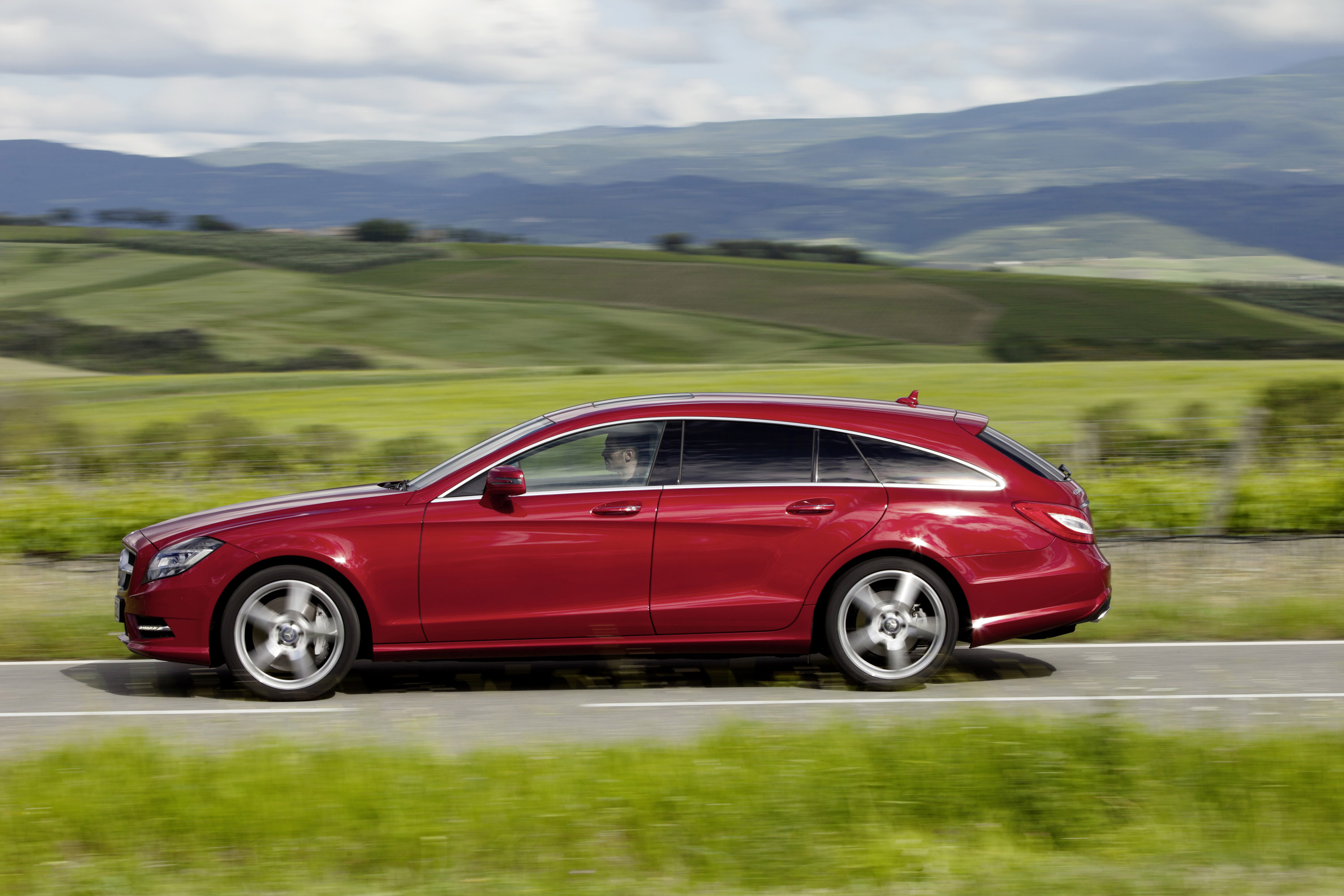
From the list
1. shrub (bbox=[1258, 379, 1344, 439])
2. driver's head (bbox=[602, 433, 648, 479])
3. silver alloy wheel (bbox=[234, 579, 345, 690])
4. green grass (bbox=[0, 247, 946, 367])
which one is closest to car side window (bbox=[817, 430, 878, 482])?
driver's head (bbox=[602, 433, 648, 479])

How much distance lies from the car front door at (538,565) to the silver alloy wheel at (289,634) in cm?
48

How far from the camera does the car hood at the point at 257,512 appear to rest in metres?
7.28

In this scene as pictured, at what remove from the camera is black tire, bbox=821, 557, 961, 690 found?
733 centimetres

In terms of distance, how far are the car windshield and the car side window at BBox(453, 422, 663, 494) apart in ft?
0.45

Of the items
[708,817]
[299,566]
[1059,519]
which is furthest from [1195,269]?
[708,817]

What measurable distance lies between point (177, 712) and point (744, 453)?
116 inches

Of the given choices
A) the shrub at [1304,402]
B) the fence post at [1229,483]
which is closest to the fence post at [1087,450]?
the fence post at [1229,483]

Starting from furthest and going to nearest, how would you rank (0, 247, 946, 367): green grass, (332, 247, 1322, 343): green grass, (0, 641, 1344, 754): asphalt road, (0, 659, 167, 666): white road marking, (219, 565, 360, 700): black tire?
(332, 247, 1322, 343): green grass
(0, 247, 946, 367): green grass
(0, 659, 167, 666): white road marking
(219, 565, 360, 700): black tire
(0, 641, 1344, 754): asphalt road

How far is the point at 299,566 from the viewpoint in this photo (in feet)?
23.6

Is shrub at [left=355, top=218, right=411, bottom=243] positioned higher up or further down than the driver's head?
higher up

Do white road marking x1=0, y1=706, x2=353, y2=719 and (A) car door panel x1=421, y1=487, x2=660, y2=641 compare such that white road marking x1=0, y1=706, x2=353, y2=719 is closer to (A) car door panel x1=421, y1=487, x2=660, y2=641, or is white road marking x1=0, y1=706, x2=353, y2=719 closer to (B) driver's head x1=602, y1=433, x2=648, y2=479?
(A) car door panel x1=421, y1=487, x2=660, y2=641

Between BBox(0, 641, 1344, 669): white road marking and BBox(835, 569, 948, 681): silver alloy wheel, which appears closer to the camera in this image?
BBox(835, 569, 948, 681): silver alloy wheel

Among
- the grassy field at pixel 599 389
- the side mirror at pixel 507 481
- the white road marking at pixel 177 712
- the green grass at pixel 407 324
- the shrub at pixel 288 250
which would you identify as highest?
the shrub at pixel 288 250

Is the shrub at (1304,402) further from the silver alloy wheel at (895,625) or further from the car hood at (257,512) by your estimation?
the car hood at (257,512)
